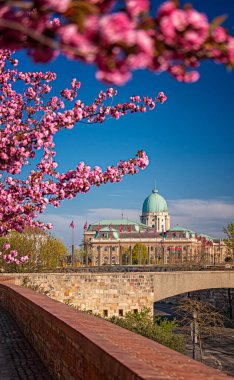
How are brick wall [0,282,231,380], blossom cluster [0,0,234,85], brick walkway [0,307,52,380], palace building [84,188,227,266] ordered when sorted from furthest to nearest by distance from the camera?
palace building [84,188,227,266], brick walkway [0,307,52,380], brick wall [0,282,231,380], blossom cluster [0,0,234,85]

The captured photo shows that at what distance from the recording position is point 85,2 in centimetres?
210

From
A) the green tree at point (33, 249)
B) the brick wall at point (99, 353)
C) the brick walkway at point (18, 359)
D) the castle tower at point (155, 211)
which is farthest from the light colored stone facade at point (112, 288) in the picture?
the castle tower at point (155, 211)

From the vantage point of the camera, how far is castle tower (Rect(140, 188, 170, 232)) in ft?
631

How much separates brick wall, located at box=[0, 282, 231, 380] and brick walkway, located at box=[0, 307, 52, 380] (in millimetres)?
179

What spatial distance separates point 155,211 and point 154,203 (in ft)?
10.7

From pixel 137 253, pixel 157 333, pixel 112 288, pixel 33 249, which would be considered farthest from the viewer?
pixel 137 253

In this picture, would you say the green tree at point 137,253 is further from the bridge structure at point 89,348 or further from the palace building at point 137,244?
the bridge structure at point 89,348

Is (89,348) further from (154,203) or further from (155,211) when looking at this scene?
(155,211)

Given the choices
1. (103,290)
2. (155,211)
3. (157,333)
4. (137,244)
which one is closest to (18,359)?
(157,333)

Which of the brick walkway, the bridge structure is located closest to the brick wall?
the bridge structure

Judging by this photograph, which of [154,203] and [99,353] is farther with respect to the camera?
[154,203]

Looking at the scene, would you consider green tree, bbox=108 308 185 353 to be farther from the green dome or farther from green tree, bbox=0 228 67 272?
the green dome

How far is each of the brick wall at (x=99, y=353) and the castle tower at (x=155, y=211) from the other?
18012 cm

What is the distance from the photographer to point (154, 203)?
7603 inches
